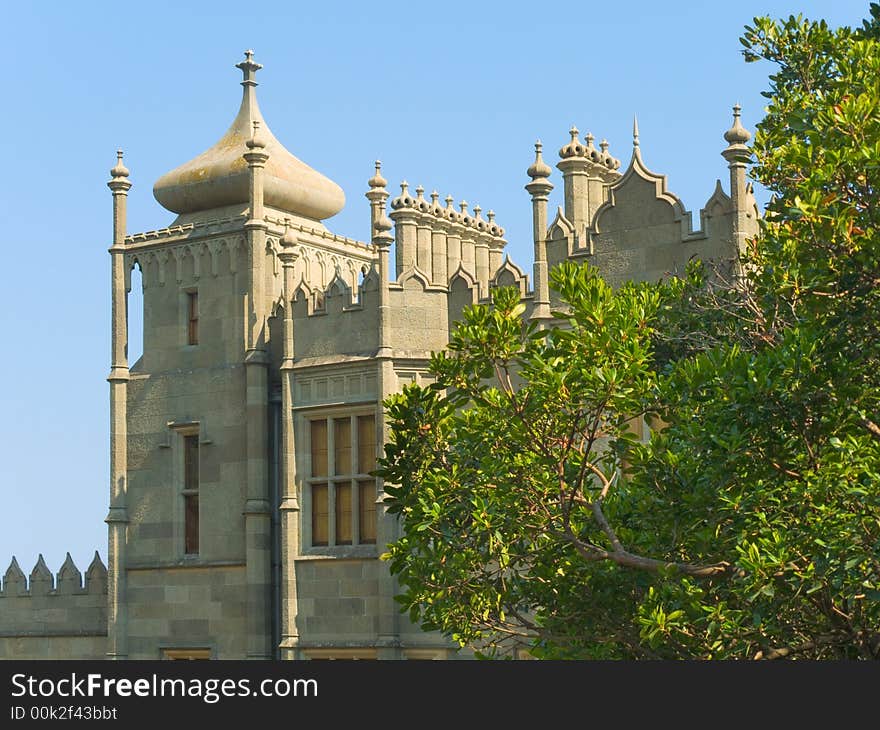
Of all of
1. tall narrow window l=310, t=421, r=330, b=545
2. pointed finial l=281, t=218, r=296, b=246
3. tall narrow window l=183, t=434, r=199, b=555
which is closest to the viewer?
tall narrow window l=310, t=421, r=330, b=545

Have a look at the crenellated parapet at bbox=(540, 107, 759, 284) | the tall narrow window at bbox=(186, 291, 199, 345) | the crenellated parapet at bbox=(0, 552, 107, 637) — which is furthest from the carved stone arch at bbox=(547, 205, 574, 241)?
the crenellated parapet at bbox=(0, 552, 107, 637)

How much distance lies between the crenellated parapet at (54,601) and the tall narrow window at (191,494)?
1966 millimetres

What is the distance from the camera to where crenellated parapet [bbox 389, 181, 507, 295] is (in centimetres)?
2316

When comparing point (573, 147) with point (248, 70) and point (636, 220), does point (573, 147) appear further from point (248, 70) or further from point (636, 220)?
point (248, 70)

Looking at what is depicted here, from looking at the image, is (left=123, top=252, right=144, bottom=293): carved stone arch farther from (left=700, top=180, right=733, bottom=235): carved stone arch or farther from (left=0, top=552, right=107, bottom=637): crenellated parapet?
(left=700, top=180, right=733, bottom=235): carved stone arch

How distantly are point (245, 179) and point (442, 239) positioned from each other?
10.6 ft

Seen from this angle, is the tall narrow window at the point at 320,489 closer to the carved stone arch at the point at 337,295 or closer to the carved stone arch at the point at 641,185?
the carved stone arch at the point at 337,295

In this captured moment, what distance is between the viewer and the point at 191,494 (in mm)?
25031

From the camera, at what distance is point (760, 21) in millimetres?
13398

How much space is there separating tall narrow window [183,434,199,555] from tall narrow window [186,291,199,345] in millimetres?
1502

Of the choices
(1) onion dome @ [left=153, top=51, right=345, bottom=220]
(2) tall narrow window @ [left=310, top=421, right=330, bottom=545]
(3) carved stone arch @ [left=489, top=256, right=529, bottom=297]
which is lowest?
(2) tall narrow window @ [left=310, top=421, right=330, bottom=545]

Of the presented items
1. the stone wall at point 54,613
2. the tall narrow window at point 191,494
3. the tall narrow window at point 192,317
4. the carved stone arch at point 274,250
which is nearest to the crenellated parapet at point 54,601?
the stone wall at point 54,613

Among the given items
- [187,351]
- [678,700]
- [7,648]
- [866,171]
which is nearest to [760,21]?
[866,171]

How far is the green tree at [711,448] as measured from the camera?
37.5 ft
